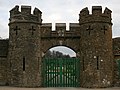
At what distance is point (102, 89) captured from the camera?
1889 centimetres

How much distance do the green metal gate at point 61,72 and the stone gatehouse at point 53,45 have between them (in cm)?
39

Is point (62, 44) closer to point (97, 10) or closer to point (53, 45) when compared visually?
point (53, 45)

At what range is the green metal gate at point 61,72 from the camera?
20.8m

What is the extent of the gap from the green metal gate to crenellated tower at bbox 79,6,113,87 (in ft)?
1.81

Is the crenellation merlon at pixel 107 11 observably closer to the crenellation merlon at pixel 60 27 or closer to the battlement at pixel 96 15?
the battlement at pixel 96 15

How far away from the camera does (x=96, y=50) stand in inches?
797

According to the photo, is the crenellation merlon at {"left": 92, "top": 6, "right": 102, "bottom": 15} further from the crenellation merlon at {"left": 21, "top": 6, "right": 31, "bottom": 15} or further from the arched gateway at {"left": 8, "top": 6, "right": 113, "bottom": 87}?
the crenellation merlon at {"left": 21, "top": 6, "right": 31, "bottom": 15}

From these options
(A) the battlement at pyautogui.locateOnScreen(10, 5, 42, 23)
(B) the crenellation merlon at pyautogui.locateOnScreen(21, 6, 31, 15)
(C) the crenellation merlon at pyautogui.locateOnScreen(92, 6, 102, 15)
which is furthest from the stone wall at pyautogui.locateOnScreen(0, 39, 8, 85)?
(C) the crenellation merlon at pyautogui.locateOnScreen(92, 6, 102, 15)

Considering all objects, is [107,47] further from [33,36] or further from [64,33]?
[33,36]

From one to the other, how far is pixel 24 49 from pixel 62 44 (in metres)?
2.82

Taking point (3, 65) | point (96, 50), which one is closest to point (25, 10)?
point (3, 65)

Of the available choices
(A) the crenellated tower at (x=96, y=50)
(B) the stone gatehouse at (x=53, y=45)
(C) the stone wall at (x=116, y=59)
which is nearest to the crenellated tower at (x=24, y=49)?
(B) the stone gatehouse at (x=53, y=45)

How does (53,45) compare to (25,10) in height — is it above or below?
below

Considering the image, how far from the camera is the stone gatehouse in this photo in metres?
20.1
